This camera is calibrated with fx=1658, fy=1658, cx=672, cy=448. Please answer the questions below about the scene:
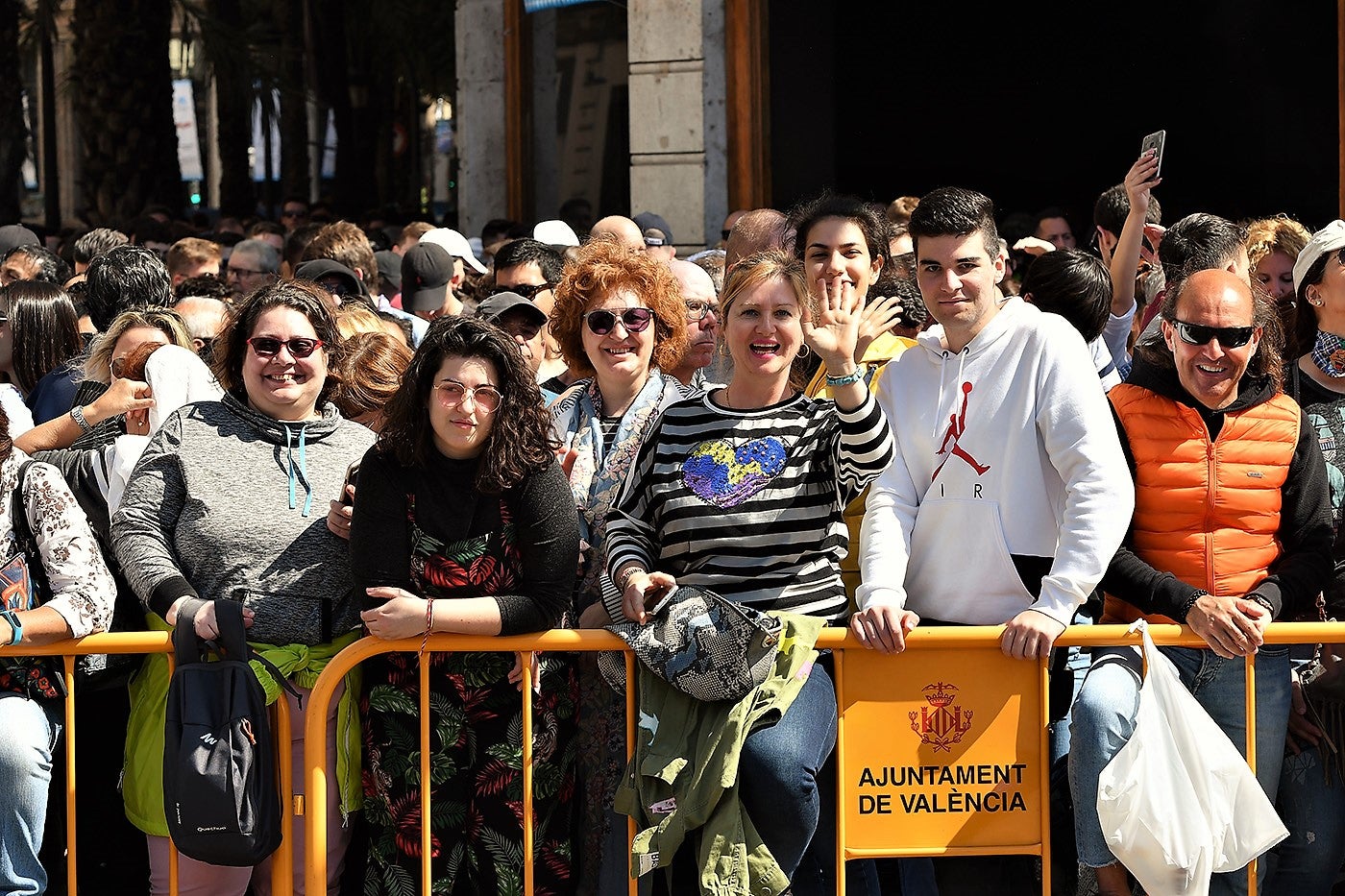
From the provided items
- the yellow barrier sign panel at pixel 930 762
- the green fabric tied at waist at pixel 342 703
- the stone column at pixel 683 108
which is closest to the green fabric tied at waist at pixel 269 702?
the green fabric tied at waist at pixel 342 703

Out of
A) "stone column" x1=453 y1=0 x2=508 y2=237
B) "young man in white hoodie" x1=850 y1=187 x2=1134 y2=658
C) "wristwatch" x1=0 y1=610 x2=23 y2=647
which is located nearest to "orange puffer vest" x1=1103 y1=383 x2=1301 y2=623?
"young man in white hoodie" x1=850 y1=187 x2=1134 y2=658

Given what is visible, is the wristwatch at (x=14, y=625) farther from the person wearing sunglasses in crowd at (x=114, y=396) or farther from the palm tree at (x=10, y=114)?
the palm tree at (x=10, y=114)

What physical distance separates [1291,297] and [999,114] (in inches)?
431

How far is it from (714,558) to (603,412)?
91 cm

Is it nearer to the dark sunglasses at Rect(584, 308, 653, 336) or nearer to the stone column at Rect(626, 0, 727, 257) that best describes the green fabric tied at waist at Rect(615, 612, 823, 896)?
the dark sunglasses at Rect(584, 308, 653, 336)

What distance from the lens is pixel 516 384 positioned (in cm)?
462

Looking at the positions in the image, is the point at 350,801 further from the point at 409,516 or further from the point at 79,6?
the point at 79,6

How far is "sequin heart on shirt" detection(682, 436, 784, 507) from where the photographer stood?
14.7ft

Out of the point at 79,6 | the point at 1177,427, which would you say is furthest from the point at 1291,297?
the point at 79,6

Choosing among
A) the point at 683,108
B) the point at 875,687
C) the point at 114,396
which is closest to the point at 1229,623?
the point at 875,687

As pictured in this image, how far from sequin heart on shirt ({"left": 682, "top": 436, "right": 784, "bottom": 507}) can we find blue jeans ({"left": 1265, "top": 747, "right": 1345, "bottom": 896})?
1726mm

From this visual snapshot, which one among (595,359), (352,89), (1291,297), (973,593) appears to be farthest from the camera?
(352,89)

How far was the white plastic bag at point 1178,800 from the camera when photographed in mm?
4254

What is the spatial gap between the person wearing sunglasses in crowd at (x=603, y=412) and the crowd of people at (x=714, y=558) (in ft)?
0.06
